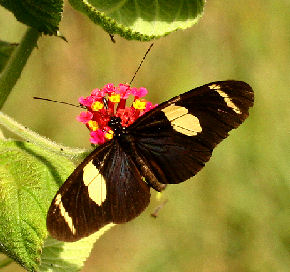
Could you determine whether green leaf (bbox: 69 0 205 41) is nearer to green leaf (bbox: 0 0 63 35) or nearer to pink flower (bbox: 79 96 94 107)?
green leaf (bbox: 0 0 63 35)

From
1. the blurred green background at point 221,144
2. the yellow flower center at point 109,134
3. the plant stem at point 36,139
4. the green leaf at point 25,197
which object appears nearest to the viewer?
the green leaf at point 25,197

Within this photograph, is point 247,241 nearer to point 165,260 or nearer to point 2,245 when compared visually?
point 165,260

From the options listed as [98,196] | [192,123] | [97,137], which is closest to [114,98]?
[97,137]

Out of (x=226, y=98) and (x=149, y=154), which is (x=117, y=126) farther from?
(x=226, y=98)

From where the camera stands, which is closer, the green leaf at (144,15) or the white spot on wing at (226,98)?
the green leaf at (144,15)

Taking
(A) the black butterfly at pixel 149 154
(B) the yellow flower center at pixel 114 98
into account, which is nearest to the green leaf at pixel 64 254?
(A) the black butterfly at pixel 149 154

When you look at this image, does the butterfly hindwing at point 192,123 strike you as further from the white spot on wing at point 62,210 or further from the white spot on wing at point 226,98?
the white spot on wing at point 62,210
